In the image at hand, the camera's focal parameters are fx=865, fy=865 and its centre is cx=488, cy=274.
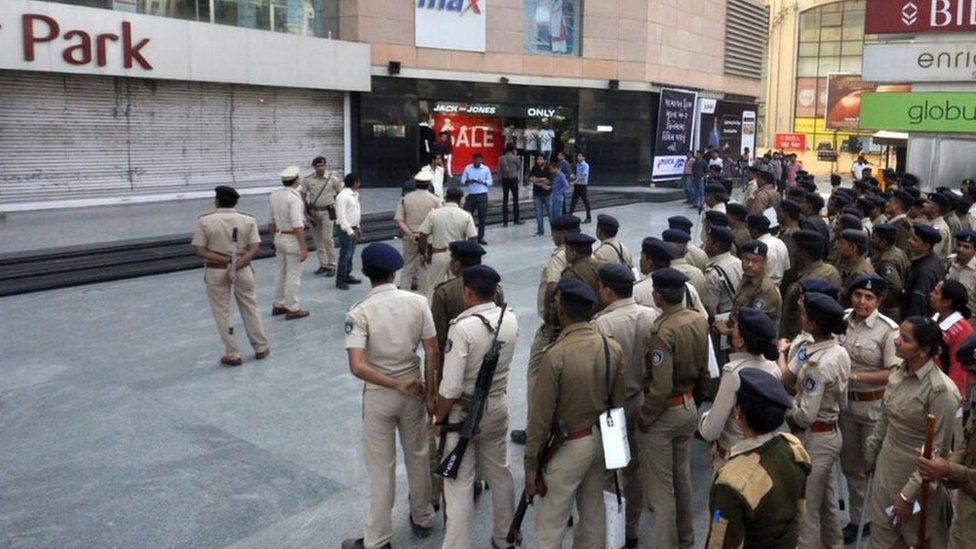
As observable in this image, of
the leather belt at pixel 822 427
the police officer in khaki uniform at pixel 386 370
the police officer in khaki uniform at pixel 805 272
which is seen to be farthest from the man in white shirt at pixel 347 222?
the leather belt at pixel 822 427

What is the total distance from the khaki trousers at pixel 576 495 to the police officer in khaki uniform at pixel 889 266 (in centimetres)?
379

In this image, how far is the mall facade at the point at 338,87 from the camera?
54.1 ft

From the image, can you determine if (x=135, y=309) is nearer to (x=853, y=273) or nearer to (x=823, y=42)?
(x=853, y=273)

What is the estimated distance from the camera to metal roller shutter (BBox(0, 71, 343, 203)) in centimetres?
1627

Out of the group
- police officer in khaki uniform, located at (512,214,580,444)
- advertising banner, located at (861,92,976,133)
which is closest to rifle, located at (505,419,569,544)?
police officer in khaki uniform, located at (512,214,580,444)

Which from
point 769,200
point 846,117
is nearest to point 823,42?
point 846,117

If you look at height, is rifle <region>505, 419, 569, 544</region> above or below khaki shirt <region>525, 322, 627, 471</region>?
below

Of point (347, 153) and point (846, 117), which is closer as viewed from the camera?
point (347, 153)

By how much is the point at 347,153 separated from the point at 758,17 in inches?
753

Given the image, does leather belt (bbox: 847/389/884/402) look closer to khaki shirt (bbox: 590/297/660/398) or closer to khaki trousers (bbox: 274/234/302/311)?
khaki shirt (bbox: 590/297/660/398)

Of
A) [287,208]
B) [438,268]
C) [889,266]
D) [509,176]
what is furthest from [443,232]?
[509,176]

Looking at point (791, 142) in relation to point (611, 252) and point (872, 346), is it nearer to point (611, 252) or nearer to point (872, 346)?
point (611, 252)

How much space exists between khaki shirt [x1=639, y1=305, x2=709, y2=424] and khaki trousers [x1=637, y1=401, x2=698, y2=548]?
0.09 m

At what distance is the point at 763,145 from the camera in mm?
47375
